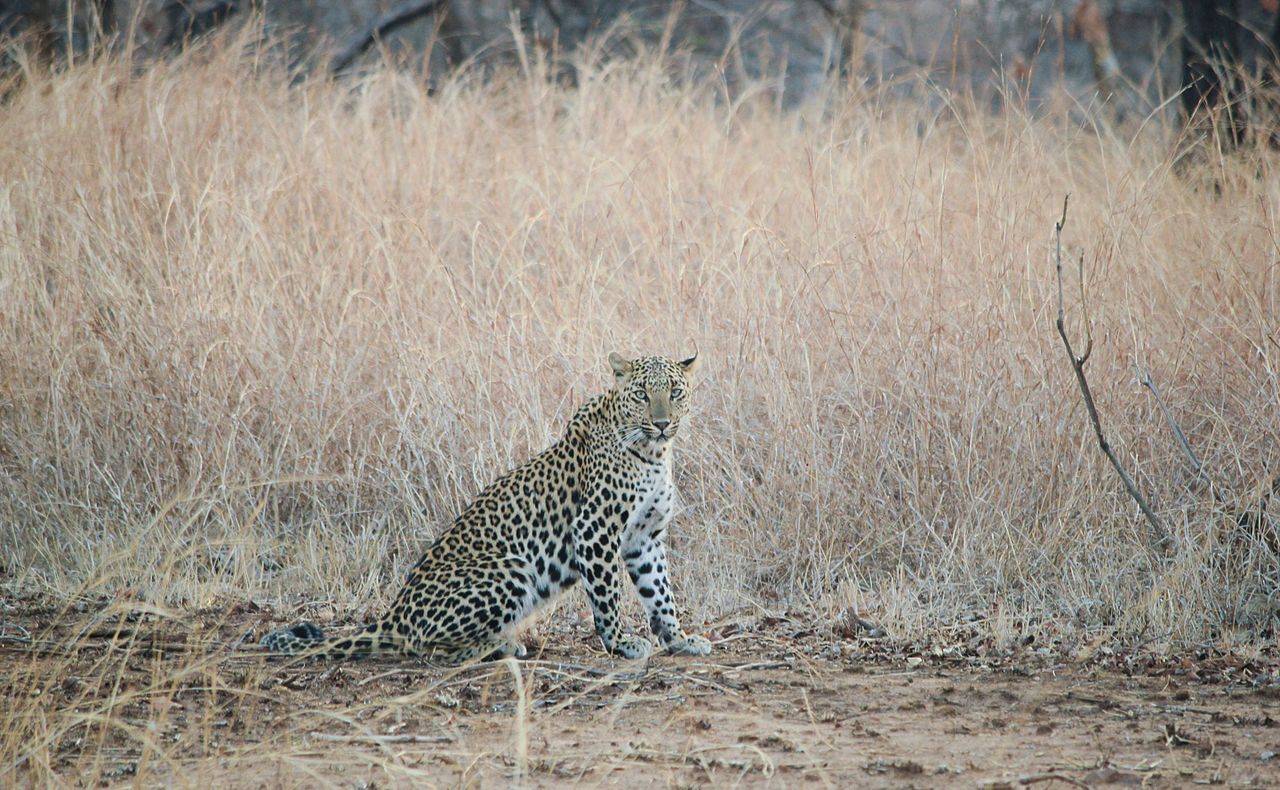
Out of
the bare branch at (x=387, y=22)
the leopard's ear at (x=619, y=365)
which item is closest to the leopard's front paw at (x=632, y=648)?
the leopard's ear at (x=619, y=365)

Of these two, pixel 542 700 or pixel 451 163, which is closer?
pixel 542 700

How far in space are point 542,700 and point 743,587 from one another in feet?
5.87

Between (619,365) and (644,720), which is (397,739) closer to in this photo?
(644,720)

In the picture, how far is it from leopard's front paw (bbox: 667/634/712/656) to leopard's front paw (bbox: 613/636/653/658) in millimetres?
112

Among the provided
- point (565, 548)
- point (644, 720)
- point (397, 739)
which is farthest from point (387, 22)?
point (397, 739)

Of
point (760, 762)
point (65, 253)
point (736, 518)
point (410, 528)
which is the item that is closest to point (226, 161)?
point (65, 253)

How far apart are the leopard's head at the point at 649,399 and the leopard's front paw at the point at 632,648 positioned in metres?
0.75

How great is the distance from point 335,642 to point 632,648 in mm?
1104

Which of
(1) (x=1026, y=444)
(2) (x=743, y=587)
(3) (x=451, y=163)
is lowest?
(2) (x=743, y=587)

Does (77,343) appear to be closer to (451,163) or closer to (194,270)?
(194,270)

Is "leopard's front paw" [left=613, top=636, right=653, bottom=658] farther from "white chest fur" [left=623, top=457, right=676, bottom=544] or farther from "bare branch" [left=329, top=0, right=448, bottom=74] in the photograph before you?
"bare branch" [left=329, top=0, right=448, bottom=74]

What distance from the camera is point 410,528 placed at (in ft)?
21.8

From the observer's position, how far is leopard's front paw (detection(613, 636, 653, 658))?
5105 millimetres

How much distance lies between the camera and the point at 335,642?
15.7 feet
